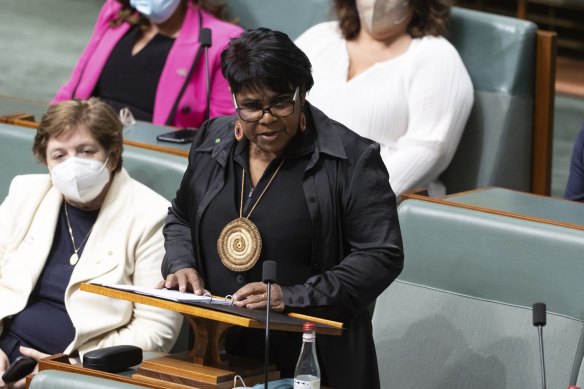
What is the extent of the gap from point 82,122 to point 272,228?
80 cm

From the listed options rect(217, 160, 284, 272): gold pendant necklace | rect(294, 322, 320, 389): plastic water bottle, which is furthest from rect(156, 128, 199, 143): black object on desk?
rect(294, 322, 320, 389): plastic water bottle

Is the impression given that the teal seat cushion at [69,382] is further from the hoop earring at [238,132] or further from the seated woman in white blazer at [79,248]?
the seated woman in white blazer at [79,248]

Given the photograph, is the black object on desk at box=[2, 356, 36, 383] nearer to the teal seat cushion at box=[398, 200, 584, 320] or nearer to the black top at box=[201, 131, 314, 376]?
the black top at box=[201, 131, 314, 376]

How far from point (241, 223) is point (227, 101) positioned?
75.6 inches

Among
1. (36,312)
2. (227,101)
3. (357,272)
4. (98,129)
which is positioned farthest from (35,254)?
(227,101)

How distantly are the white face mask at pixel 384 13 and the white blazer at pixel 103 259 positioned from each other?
1.20 metres

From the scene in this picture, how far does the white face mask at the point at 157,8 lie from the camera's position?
14.5 feet

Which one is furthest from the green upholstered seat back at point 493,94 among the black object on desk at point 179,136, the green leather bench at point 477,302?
the green leather bench at point 477,302

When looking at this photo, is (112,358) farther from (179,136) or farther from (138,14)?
(138,14)

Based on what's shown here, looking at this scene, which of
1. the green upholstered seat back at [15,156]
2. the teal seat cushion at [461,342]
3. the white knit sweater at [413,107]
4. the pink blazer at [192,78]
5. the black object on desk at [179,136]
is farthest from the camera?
the pink blazer at [192,78]

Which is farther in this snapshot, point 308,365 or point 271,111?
point 271,111

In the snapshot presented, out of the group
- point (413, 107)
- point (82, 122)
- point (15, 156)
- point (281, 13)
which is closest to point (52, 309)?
point (82, 122)

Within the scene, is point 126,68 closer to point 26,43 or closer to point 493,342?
point 493,342

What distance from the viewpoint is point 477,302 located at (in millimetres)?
2934
